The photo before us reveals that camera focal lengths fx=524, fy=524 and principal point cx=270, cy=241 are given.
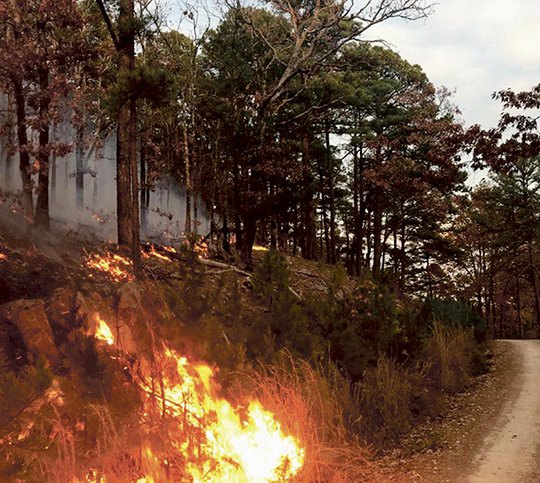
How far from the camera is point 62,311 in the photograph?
6625mm

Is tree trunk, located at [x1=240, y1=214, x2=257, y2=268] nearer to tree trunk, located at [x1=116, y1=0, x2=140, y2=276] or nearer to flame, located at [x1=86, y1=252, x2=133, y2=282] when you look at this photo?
tree trunk, located at [x1=116, y1=0, x2=140, y2=276]

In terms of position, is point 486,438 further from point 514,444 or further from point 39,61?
point 39,61

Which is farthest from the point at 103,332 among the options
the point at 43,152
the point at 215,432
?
the point at 43,152

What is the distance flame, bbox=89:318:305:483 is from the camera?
4.85m

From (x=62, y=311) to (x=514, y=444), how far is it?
6.32m

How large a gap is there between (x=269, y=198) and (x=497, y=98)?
9.90m

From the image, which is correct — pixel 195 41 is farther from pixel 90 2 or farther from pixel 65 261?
pixel 65 261

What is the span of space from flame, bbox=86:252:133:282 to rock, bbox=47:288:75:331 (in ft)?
19.4

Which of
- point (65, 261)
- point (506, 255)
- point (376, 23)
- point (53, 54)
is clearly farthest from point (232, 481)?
point (506, 255)

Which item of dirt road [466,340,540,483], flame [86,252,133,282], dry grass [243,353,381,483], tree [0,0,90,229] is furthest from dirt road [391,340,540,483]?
tree [0,0,90,229]

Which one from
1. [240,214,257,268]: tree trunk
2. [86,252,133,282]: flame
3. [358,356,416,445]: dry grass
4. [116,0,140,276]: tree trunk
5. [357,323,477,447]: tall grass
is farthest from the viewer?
[240,214,257,268]: tree trunk

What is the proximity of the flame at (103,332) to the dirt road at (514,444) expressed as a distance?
4535 mm

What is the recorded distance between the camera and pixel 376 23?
19094 millimetres

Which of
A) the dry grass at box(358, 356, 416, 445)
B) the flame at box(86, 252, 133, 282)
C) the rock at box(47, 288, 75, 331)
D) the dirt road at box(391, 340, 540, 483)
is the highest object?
the flame at box(86, 252, 133, 282)
